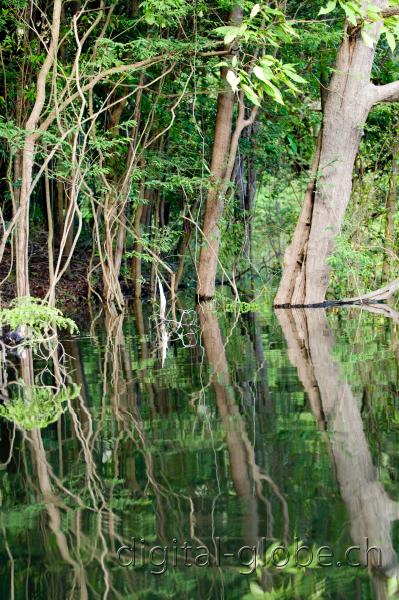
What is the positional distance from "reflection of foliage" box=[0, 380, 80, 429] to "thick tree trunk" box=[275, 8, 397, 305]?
760 cm

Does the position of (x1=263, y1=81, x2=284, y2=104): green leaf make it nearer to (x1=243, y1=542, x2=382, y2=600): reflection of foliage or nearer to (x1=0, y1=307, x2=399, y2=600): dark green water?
(x1=0, y1=307, x2=399, y2=600): dark green water

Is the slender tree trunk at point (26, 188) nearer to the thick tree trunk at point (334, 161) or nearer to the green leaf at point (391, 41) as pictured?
the green leaf at point (391, 41)

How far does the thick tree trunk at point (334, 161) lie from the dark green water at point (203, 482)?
6.62 m

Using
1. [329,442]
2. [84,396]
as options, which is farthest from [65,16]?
[329,442]

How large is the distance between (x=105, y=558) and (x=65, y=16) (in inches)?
478

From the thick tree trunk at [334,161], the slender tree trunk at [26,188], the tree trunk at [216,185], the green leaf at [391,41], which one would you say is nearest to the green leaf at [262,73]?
the green leaf at [391,41]

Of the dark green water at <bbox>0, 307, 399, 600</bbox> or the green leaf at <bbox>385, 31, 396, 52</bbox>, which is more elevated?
the green leaf at <bbox>385, 31, 396, 52</bbox>

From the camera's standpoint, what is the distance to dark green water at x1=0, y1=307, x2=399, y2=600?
2.26m

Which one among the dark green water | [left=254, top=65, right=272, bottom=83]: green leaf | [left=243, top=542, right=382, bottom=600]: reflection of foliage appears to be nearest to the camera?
[left=243, top=542, right=382, bottom=600]: reflection of foliage

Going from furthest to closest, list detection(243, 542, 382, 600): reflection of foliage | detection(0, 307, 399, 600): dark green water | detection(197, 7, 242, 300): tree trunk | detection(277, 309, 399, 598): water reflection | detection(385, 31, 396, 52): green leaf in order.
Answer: detection(197, 7, 242, 300): tree trunk
detection(385, 31, 396, 52): green leaf
detection(277, 309, 399, 598): water reflection
detection(0, 307, 399, 600): dark green water
detection(243, 542, 382, 600): reflection of foliage

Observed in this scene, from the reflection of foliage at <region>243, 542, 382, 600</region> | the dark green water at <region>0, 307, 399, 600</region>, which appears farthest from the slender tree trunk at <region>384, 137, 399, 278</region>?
the reflection of foliage at <region>243, 542, 382, 600</region>

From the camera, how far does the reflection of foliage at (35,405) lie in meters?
4.43

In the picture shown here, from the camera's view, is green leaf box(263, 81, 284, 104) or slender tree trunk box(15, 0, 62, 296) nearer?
green leaf box(263, 81, 284, 104)

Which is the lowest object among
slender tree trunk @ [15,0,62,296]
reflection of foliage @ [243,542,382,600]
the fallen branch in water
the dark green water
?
reflection of foliage @ [243,542,382,600]
